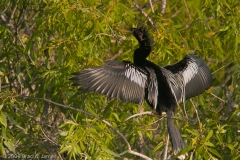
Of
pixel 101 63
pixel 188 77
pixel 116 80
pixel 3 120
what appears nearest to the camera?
pixel 3 120

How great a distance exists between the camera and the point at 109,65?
16.0ft

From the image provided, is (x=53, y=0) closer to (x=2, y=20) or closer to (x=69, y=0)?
(x=69, y=0)

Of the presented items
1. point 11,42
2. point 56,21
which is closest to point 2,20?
point 11,42

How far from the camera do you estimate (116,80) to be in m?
4.79

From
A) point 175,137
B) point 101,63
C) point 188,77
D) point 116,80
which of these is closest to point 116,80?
point 116,80

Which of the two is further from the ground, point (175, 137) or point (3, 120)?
point (3, 120)

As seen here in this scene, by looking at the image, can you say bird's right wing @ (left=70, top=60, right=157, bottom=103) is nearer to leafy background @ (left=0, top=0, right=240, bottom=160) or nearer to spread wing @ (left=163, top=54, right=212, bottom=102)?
leafy background @ (left=0, top=0, right=240, bottom=160)

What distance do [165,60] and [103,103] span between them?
26.9 inches

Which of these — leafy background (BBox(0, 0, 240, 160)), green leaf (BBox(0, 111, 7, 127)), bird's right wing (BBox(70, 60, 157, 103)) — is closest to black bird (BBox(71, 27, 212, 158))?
bird's right wing (BBox(70, 60, 157, 103))

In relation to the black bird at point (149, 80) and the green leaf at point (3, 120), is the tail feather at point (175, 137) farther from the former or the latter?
the green leaf at point (3, 120)

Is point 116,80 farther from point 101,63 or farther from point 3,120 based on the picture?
point 3,120

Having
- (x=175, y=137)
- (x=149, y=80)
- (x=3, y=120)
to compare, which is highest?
(x=149, y=80)

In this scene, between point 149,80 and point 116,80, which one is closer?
point 116,80

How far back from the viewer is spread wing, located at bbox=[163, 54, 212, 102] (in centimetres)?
525
